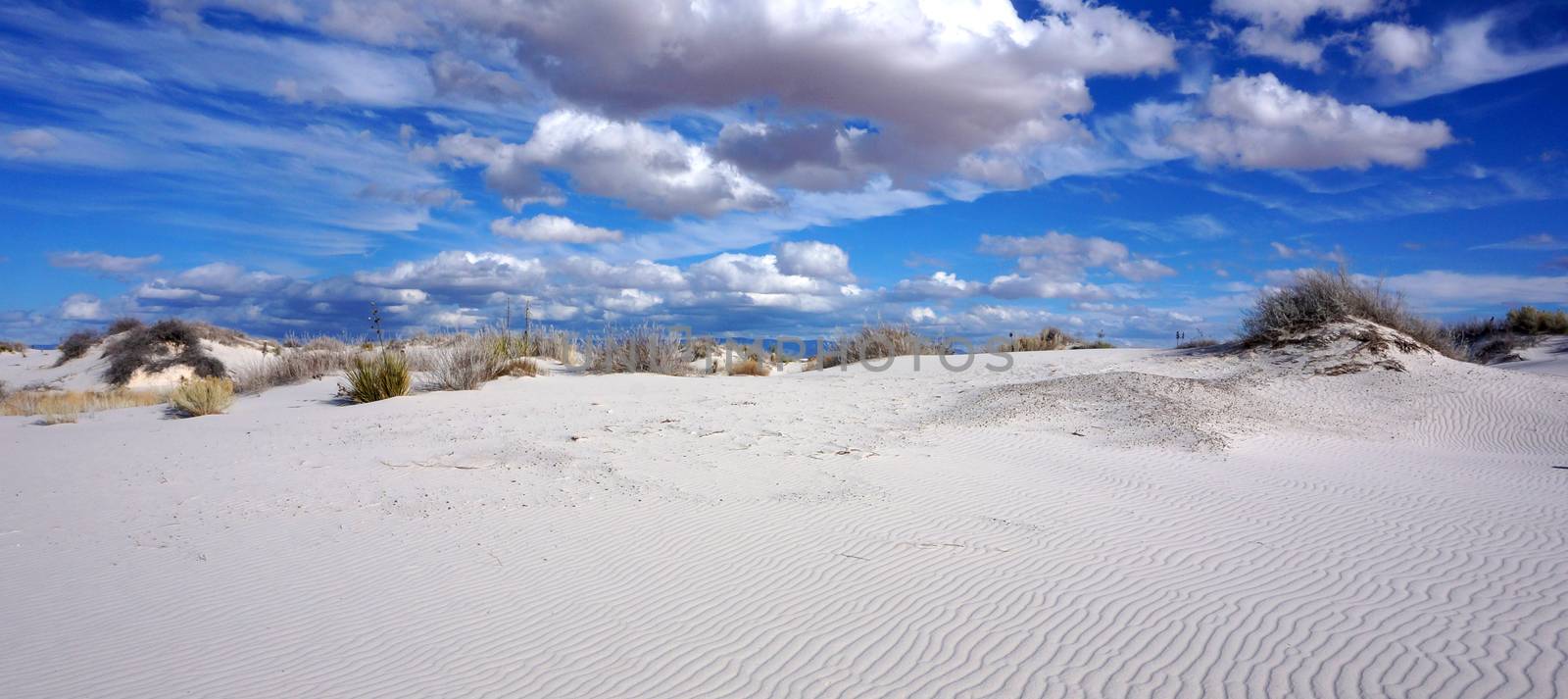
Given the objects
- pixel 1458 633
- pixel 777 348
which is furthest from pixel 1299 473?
pixel 777 348

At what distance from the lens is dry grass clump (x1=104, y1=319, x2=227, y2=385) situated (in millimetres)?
22484

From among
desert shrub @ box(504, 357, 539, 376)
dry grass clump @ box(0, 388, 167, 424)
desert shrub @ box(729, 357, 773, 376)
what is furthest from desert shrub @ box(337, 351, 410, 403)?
desert shrub @ box(729, 357, 773, 376)

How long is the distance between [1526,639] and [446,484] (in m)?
8.24

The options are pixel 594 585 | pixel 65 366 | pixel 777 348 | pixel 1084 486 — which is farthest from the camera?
pixel 777 348

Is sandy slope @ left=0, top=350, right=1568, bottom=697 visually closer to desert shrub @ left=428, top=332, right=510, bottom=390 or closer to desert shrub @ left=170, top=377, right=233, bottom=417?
desert shrub @ left=170, top=377, right=233, bottom=417

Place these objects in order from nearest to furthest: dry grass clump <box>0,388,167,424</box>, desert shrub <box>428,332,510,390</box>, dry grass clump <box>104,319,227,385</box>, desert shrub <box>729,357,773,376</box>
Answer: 1. dry grass clump <box>0,388,167,424</box>
2. desert shrub <box>428,332,510,390</box>
3. desert shrub <box>729,357,773,376</box>
4. dry grass clump <box>104,319,227,385</box>

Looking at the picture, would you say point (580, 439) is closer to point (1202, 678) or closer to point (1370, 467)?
point (1202, 678)

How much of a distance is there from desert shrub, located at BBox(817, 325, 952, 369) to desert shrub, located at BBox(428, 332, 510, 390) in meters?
9.29

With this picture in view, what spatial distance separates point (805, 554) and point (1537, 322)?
90.4 feet

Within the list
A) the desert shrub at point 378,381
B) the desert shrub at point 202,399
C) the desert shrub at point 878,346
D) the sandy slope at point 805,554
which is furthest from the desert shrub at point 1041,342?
the desert shrub at point 202,399

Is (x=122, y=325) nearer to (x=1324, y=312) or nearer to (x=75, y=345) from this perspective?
(x=75, y=345)

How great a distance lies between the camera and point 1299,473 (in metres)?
9.09

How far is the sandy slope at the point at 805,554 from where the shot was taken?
4254 millimetres

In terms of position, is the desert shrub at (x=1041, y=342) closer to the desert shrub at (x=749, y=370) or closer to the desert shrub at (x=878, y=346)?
the desert shrub at (x=878, y=346)
